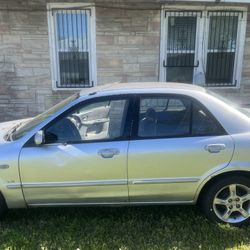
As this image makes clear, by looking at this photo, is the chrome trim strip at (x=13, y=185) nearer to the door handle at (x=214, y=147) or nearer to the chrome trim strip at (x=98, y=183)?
the chrome trim strip at (x=98, y=183)

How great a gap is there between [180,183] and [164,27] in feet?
14.9

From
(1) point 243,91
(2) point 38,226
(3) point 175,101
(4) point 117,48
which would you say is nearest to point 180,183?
(3) point 175,101

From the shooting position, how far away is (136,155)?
11.1 feet

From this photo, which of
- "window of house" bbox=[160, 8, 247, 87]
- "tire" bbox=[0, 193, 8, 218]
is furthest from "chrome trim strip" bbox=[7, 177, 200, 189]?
"window of house" bbox=[160, 8, 247, 87]

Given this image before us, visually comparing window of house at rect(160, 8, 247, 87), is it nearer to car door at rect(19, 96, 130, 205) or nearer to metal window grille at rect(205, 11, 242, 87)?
metal window grille at rect(205, 11, 242, 87)

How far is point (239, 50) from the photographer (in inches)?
290

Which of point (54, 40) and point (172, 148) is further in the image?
point (54, 40)

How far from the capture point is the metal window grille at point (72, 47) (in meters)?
6.98

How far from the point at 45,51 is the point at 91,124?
3.96m

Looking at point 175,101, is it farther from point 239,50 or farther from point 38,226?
point 239,50

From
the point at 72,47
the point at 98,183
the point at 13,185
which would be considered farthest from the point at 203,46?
the point at 13,185

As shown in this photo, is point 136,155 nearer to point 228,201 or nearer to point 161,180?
point 161,180

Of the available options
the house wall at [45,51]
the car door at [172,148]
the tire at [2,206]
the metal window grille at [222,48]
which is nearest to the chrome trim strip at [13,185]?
the tire at [2,206]

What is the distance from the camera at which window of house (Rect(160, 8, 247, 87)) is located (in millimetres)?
7172
